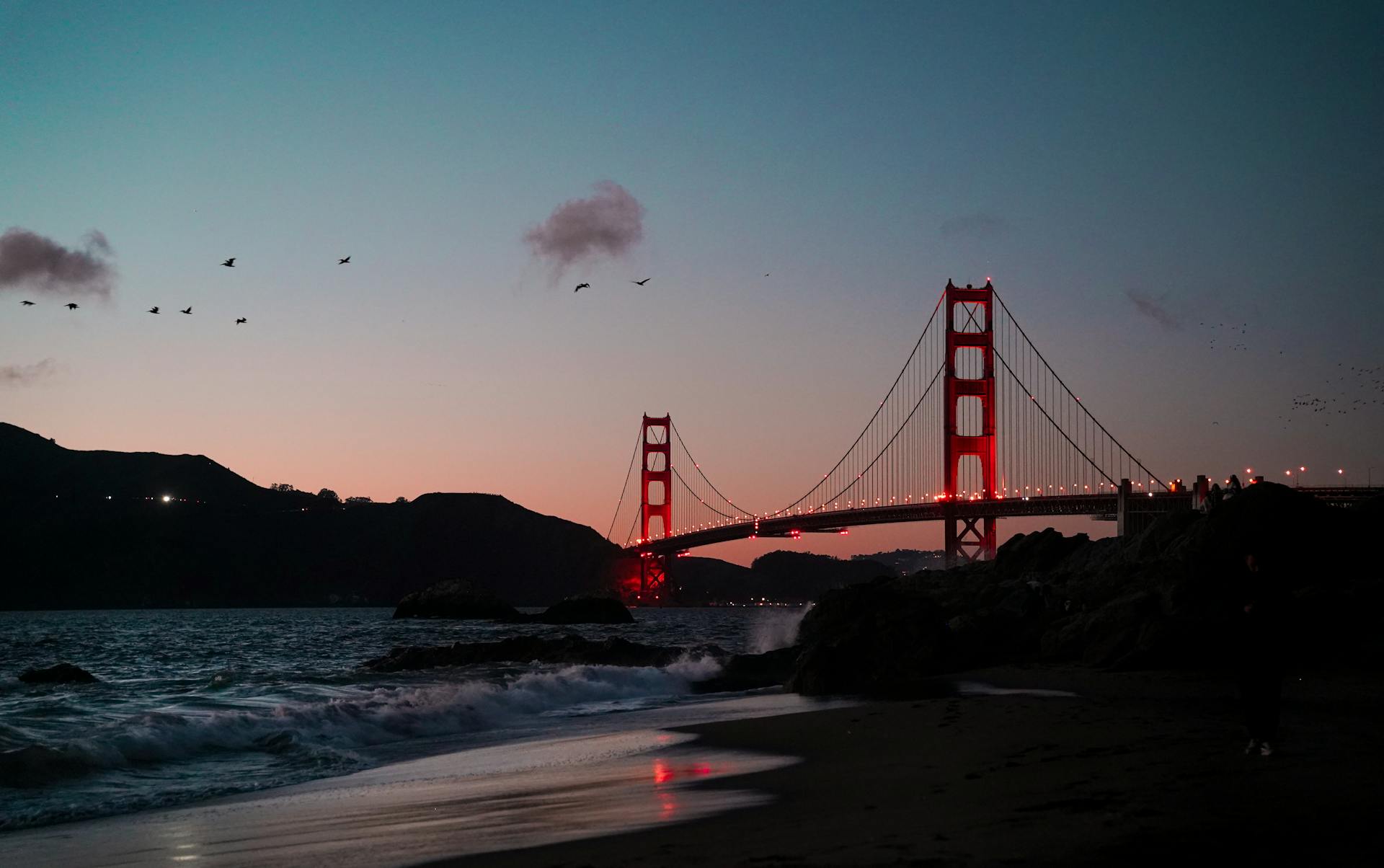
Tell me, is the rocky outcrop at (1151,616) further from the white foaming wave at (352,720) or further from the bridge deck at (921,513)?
the bridge deck at (921,513)

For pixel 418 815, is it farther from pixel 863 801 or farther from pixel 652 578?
pixel 652 578

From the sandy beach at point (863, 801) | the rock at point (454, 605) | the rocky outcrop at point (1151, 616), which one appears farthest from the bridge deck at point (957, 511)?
the sandy beach at point (863, 801)

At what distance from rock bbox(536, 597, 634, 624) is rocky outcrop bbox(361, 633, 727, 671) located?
4018 cm

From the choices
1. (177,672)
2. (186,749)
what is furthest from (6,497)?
(186,749)

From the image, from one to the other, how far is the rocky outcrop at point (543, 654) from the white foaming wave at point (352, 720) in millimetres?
3193

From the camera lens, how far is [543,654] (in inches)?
947

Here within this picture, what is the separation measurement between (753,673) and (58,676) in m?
11.7

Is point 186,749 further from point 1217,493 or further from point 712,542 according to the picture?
point 712,542

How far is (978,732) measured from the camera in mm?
8820

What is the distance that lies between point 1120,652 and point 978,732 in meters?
5.99

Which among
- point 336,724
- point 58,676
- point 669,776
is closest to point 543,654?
point 58,676

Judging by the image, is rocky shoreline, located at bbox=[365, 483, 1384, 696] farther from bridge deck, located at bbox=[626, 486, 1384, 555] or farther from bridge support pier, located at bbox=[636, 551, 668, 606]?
bridge support pier, located at bbox=[636, 551, 668, 606]

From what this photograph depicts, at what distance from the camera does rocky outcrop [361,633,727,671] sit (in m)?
22.7

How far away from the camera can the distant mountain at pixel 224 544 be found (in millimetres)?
115188
